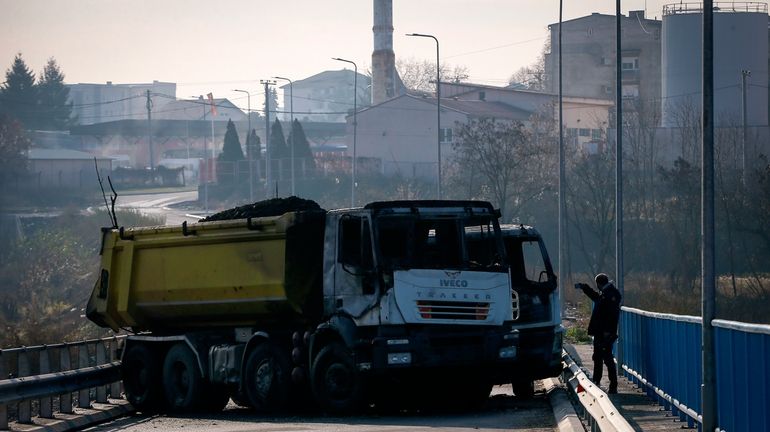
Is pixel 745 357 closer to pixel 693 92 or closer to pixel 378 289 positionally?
pixel 378 289

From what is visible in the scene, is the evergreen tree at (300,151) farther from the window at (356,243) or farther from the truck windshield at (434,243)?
the window at (356,243)

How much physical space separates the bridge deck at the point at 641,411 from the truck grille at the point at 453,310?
7.82ft

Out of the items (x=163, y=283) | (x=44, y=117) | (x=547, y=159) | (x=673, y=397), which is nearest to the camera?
(x=673, y=397)

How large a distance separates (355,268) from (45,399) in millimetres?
4797

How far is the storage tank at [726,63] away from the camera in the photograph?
82188mm

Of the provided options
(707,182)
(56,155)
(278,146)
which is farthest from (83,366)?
(56,155)

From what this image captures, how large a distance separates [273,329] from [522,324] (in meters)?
3.94

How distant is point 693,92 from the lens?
8275cm

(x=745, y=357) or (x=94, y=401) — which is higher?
(x=745, y=357)

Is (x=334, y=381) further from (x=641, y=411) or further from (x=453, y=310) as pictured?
(x=641, y=411)

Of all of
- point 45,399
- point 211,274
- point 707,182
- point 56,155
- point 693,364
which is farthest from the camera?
point 56,155

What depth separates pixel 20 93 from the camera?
123875 millimetres

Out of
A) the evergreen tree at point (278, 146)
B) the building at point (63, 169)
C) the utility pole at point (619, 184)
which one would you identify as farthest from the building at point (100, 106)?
the utility pole at point (619, 184)

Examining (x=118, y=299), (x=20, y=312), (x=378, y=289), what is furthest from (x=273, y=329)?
(x=20, y=312)
